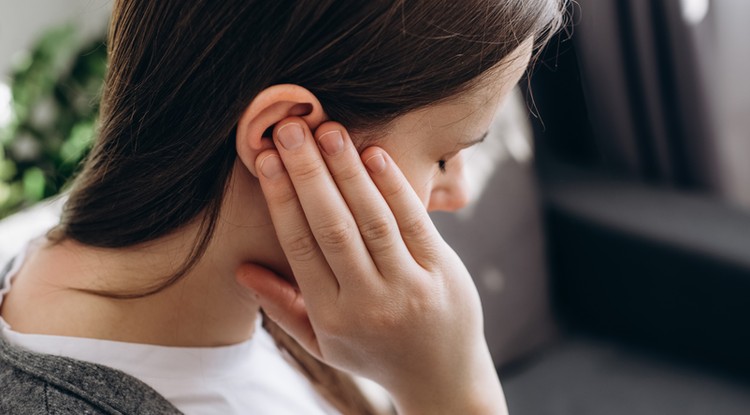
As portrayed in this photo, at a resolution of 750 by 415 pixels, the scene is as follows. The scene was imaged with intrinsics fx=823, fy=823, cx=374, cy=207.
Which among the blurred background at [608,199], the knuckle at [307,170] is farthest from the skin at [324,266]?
the blurred background at [608,199]

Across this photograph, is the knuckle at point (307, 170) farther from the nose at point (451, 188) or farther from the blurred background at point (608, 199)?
the blurred background at point (608, 199)

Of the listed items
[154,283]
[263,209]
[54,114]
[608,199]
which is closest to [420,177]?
[263,209]

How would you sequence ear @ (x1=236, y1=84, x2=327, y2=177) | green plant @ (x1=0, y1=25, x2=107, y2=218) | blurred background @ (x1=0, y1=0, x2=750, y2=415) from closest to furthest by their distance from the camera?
ear @ (x1=236, y1=84, x2=327, y2=177)
blurred background @ (x1=0, y1=0, x2=750, y2=415)
green plant @ (x1=0, y1=25, x2=107, y2=218)

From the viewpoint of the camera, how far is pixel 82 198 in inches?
33.0

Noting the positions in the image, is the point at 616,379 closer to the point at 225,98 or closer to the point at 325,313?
the point at 325,313

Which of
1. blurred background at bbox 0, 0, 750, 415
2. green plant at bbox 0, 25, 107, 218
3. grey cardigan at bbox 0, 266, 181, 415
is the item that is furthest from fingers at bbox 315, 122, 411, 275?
green plant at bbox 0, 25, 107, 218

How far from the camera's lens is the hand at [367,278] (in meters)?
0.72

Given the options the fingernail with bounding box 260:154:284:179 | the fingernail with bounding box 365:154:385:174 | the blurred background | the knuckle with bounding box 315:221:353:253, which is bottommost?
the blurred background

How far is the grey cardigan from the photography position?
28.6 inches

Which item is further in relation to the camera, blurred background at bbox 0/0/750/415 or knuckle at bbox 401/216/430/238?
blurred background at bbox 0/0/750/415

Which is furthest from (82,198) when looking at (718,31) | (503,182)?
(718,31)

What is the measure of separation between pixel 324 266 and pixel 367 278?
0.04 m

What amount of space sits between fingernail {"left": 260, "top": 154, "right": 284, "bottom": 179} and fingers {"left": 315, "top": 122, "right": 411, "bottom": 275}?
0.04m

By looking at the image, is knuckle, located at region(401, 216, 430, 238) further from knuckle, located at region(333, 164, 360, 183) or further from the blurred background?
the blurred background
